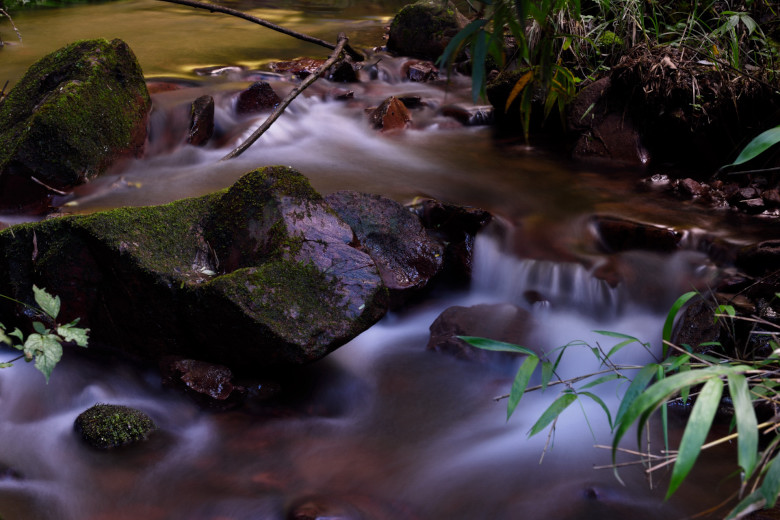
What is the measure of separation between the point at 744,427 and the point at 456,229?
3035 mm

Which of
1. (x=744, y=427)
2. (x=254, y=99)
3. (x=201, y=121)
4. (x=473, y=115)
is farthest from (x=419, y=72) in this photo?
(x=744, y=427)

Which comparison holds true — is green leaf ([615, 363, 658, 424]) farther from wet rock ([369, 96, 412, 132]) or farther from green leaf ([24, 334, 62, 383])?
wet rock ([369, 96, 412, 132])

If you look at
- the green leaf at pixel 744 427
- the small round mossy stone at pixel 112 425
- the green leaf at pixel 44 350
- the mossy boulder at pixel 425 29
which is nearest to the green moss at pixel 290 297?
the small round mossy stone at pixel 112 425

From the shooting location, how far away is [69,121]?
4.60 meters

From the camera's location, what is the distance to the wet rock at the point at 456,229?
13.6 feet

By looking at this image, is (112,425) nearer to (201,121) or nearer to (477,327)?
(477,327)

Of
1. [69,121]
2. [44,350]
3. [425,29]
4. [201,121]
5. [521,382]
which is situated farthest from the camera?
[425,29]

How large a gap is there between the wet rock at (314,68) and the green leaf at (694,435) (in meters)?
6.67

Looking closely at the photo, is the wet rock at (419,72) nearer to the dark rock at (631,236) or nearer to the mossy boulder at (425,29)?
the mossy boulder at (425,29)

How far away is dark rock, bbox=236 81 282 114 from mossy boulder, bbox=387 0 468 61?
9.08 ft

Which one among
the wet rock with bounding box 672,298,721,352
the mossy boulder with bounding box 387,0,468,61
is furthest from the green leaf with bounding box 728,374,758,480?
the mossy boulder with bounding box 387,0,468,61

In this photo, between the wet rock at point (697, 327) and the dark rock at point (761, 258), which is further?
the dark rock at point (761, 258)

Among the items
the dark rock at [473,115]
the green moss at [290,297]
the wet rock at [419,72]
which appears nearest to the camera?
the green moss at [290,297]

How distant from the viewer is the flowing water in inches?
100
